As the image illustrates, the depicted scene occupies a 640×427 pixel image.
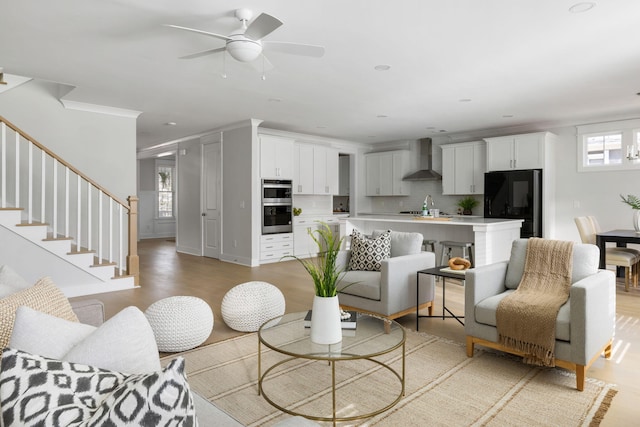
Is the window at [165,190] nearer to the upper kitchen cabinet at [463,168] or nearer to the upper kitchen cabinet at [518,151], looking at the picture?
the upper kitchen cabinet at [463,168]

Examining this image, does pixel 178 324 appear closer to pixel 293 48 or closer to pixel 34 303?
pixel 34 303

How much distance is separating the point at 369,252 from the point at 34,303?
2898mm

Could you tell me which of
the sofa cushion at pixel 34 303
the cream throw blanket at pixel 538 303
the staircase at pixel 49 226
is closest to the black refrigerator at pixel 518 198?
the cream throw blanket at pixel 538 303

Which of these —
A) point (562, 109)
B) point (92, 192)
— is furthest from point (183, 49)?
point (562, 109)

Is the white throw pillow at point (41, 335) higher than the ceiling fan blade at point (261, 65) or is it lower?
lower

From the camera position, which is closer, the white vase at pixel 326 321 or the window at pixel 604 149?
the white vase at pixel 326 321

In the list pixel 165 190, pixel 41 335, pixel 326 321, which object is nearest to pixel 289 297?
pixel 326 321

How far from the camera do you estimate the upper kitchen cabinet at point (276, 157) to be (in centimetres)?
721

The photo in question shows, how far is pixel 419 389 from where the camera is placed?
8.09ft

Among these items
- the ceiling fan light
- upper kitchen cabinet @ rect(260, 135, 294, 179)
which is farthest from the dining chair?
the ceiling fan light

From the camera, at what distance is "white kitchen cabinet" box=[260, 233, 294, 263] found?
727cm

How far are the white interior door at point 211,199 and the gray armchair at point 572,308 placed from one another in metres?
5.78

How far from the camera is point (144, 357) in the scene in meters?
1.13

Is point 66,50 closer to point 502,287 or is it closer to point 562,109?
point 502,287
